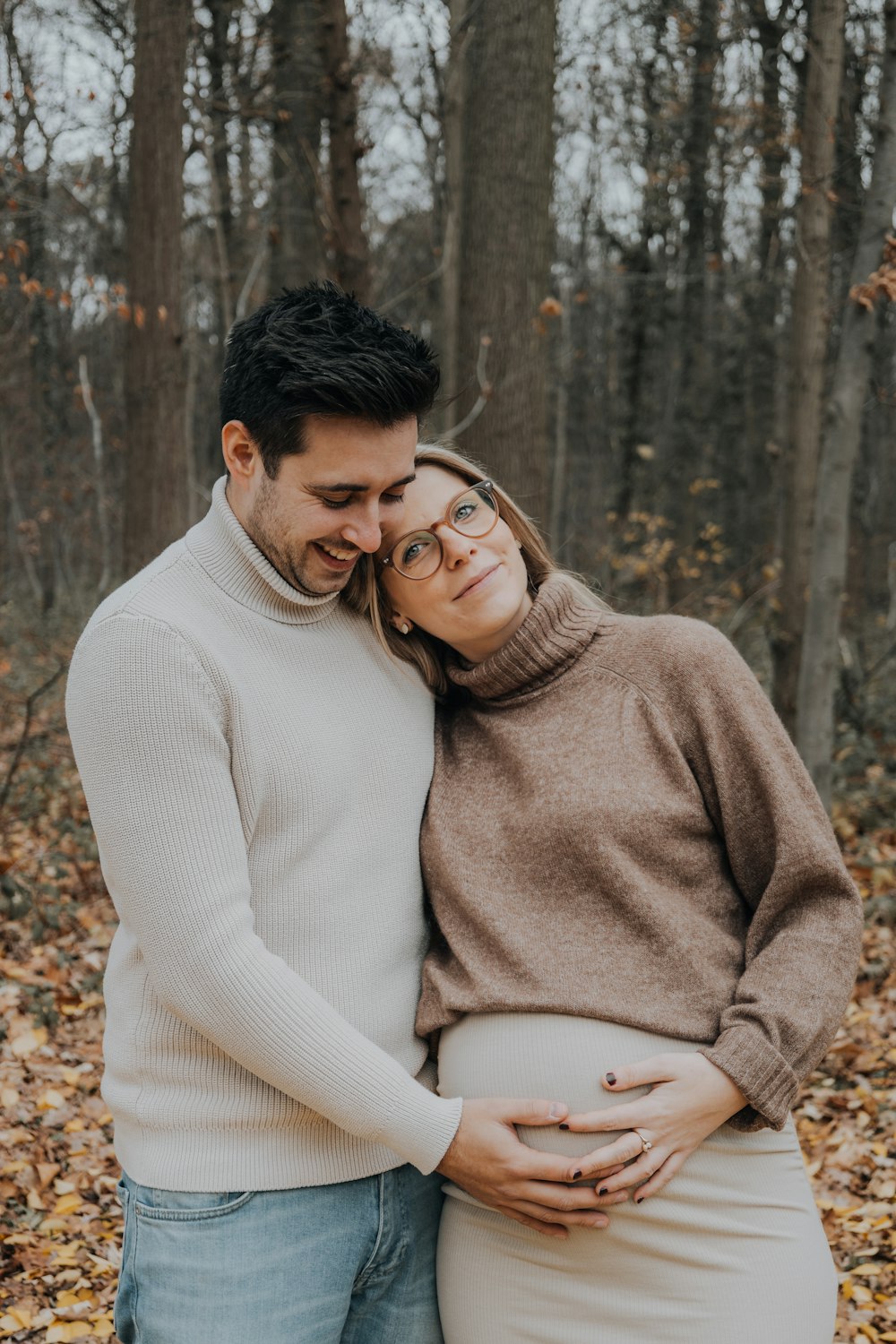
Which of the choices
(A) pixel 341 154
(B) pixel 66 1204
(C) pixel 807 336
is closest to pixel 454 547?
(B) pixel 66 1204

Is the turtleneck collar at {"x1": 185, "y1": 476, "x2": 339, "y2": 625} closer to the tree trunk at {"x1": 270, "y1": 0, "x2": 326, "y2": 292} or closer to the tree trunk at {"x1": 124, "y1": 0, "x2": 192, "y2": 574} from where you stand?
the tree trunk at {"x1": 124, "y1": 0, "x2": 192, "y2": 574}

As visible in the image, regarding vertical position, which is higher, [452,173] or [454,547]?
[452,173]

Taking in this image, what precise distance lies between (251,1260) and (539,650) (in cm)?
118

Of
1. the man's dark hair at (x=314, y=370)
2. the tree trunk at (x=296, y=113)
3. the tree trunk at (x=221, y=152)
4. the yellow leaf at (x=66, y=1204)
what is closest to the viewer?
the man's dark hair at (x=314, y=370)

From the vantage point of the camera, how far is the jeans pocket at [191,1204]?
185 cm

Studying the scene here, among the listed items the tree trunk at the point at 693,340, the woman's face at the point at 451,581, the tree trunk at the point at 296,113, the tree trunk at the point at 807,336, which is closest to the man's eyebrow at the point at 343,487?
the woman's face at the point at 451,581

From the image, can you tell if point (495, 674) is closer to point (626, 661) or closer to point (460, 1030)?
point (626, 661)

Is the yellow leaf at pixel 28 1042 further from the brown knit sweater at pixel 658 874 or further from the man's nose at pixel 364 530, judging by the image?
the man's nose at pixel 364 530

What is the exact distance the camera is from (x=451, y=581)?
2.30 metres

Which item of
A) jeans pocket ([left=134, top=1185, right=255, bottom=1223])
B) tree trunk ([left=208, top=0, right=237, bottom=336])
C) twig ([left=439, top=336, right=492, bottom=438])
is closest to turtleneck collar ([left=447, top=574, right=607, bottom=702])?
jeans pocket ([left=134, top=1185, right=255, bottom=1223])

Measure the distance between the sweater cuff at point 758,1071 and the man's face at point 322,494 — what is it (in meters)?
1.04

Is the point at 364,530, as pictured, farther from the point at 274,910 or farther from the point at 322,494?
the point at 274,910

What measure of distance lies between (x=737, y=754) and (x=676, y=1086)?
0.58m

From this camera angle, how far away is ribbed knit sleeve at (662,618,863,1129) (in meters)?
1.95
